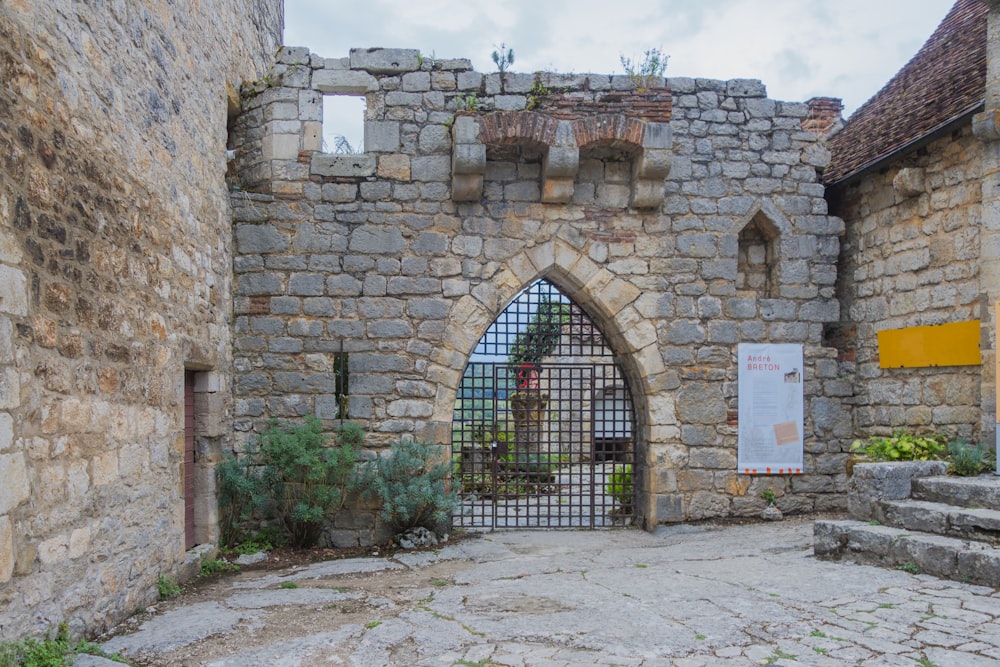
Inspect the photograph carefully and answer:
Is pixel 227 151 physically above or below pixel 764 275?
above

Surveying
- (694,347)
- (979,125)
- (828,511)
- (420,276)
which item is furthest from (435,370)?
(979,125)

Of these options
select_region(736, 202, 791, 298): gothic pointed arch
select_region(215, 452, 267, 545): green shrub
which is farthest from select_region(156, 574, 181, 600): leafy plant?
Result: select_region(736, 202, 791, 298): gothic pointed arch

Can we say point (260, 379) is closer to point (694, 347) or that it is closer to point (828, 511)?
point (694, 347)

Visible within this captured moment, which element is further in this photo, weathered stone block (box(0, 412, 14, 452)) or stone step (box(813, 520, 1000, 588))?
stone step (box(813, 520, 1000, 588))

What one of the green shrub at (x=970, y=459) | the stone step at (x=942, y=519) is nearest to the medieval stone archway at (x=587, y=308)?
the stone step at (x=942, y=519)

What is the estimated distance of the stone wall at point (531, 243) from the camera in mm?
6734

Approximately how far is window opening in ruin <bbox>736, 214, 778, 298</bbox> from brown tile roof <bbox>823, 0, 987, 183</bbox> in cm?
79

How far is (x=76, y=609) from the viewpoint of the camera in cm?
368

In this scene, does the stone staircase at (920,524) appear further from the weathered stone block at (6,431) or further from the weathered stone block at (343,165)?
the weathered stone block at (6,431)

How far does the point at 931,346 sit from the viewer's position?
6.48m

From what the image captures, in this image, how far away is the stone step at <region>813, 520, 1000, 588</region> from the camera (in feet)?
15.0

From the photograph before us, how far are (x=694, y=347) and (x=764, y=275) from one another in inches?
41.1

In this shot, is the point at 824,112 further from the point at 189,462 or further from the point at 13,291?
the point at 13,291

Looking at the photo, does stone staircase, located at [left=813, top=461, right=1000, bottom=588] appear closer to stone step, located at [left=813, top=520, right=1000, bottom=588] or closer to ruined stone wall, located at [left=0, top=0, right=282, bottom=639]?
stone step, located at [left=813, top=520, right=1000, bottom=588]
